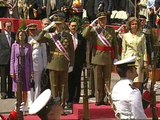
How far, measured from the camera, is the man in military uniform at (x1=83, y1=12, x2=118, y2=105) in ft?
37.9

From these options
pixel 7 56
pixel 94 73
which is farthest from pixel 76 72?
pixel 7 56

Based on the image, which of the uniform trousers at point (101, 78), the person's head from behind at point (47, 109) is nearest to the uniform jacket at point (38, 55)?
the uniform trousers at point (101, 78)

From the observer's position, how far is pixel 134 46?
11.5 metres

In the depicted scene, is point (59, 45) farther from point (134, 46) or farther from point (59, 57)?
point (134, 46)

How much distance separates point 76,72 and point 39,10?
308 inches

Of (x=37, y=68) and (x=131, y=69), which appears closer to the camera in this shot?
(x=131, y=69)

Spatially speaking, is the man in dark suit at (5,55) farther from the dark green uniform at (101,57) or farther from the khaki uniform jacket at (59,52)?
the dark green uniform at (101,57)

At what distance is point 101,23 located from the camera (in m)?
11.6

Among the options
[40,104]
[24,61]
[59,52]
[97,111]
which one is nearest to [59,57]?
[59,52]

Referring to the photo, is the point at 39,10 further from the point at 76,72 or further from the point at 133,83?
the point at 133,83

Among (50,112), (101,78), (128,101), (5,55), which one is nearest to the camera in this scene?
(50,112)

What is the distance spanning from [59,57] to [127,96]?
17.1 feet

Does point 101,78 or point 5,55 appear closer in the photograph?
point 101,78

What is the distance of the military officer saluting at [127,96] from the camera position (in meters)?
6.04
